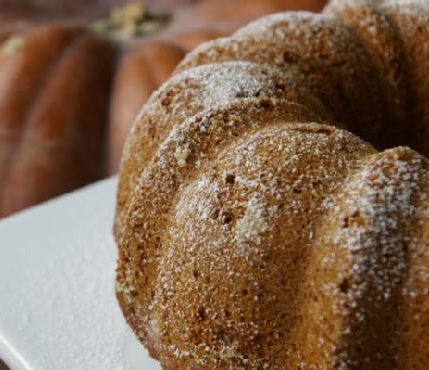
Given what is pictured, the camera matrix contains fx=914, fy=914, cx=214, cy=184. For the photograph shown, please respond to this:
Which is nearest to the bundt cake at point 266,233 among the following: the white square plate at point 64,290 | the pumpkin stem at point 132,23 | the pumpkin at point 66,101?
the white square plate at point 64,290

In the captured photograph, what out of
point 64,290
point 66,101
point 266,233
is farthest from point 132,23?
point 266,233

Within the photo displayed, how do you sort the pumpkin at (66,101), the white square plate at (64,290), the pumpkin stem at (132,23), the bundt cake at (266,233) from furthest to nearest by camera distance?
the pumpkin stem at (132,23) → the pumpkin at (66,101) → the white square plate at (64,290) → the bundt cake at (266,233)

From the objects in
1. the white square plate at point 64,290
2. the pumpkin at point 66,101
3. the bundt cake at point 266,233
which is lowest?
the pumpkin at point 66,101

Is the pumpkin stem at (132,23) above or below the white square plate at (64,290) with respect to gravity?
below

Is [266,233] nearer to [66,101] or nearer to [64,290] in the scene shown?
[64,290]

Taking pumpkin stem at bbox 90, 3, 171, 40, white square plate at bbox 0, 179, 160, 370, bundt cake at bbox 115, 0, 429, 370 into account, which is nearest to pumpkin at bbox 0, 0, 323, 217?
pumpkin stem at bbox 90, 3, 171, 40

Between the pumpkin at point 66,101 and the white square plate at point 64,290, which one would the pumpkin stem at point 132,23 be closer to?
the pumpkin at point 66,101

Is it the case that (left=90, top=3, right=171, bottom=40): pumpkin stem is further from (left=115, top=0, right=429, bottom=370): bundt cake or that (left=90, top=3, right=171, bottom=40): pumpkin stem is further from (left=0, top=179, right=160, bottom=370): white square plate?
(left=115, top=0, right=429, bottom=370): bundt cake
